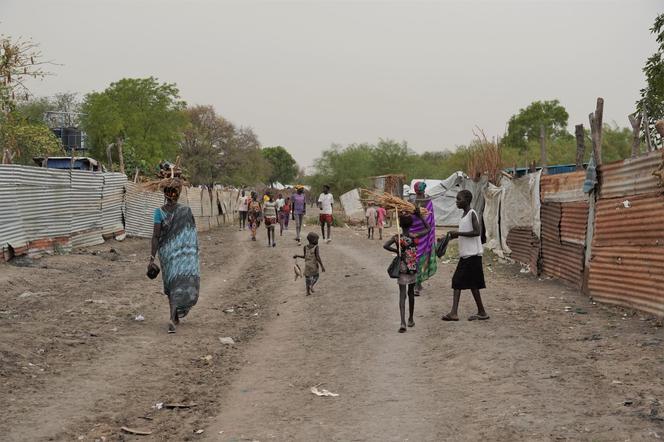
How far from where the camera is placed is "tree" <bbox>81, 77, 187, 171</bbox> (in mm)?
43031

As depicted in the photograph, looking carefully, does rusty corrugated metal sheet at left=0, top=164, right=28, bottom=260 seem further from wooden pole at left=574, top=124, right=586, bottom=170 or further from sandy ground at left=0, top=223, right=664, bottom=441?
wooden pole at left=574, top=124, right=586, bottom=170

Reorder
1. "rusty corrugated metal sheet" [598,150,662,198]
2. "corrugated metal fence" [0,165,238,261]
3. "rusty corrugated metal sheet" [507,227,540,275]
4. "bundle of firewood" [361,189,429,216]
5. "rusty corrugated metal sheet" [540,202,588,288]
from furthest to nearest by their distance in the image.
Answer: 1. "rusty corrugated metal sheet" [507,227,540,275]
2. "corrugated metal fence" [0,165,238,261]
3. "rusty corrugated metal sheet" [540,202,588,288]
4. "bundle of firewood" [361,189,429,216]
5. "rusty corrugated metal sheet" [598,150,662,198]

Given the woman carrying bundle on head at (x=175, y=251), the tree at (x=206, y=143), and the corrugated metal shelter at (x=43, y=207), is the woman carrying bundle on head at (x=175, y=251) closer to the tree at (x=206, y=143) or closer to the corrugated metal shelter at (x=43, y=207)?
the corrugated metal shelter at (x=43, y=207)

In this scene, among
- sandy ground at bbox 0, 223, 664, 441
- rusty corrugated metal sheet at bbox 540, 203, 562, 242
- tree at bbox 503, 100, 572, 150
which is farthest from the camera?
tree at bbox 503, 100, 572, 150

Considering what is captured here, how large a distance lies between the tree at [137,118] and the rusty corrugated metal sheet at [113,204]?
24630 mm

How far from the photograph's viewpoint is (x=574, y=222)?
10.8m

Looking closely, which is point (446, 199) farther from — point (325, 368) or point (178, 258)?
point (325, 368)

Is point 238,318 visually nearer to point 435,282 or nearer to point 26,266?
point 435,282

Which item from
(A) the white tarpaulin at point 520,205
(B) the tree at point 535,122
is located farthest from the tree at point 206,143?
(A) the white tarpaulin at point 520,205

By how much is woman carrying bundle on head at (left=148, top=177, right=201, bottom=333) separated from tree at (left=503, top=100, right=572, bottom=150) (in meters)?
52.9

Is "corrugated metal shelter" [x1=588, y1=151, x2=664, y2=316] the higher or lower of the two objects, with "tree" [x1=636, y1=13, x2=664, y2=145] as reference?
lower

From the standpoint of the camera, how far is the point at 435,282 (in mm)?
12008

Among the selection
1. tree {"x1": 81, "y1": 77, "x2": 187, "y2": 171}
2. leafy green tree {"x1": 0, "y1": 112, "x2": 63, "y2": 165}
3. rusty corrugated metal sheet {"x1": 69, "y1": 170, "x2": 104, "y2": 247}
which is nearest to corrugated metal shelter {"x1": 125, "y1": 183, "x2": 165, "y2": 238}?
rusty corrugated metal sheet {"x1": 69, "y1": 170, "x2": 104, "y2": 247}

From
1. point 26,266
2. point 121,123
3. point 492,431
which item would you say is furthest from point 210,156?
point 492,431
